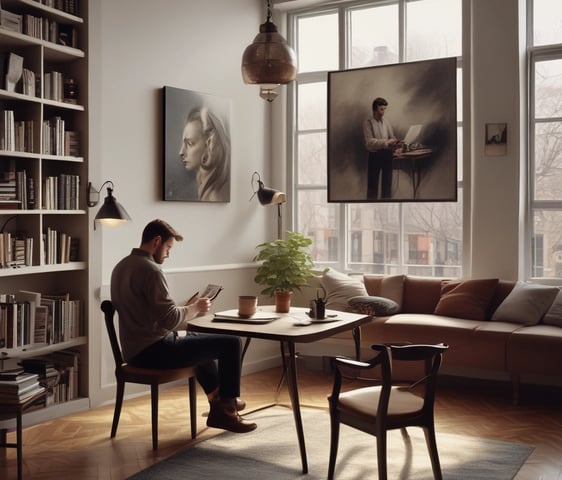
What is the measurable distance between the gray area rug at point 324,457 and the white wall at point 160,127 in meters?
1.56

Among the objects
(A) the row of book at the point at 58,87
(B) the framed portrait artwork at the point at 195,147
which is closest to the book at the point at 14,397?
(A) the row of book at the point at 58,87

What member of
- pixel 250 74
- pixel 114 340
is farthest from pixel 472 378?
pixel 250 74

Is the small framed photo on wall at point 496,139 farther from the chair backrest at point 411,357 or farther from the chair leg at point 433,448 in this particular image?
the chair leg at point 433,448

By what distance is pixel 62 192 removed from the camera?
5.46 metres

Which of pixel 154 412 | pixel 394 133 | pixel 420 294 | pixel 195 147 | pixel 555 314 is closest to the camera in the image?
pixel 154 412

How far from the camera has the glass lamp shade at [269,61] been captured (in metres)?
3.99

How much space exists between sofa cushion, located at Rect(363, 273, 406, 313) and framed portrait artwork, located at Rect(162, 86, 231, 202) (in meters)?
1.61

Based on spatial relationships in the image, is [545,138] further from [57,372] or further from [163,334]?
[57,372]

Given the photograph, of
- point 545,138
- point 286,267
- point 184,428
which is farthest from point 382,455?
point 545,138

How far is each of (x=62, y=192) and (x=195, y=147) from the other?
5.44ft

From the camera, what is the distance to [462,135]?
22.9 ft

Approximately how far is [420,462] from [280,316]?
4.19 ft

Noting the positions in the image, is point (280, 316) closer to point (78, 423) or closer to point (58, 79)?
point (78, 423)

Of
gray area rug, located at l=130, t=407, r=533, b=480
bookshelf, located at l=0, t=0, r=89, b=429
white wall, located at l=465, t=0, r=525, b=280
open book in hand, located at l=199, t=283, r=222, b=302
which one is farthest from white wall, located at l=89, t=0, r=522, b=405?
gray area rug, located at l=130, t=407, r=533, b=480
